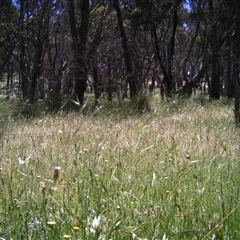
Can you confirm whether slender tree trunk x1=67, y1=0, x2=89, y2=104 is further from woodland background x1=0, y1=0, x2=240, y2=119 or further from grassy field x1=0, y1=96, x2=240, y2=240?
grassy field x1=0, y1=96, x2=240, y2=240

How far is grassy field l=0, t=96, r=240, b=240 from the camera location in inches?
69.6

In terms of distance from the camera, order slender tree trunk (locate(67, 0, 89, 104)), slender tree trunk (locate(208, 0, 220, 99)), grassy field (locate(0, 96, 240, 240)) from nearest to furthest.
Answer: grassy field (locate(0, 96, 240, 240)), slender tree trunk (locate(67, 0, 89, 104)), slender tree trunk (locate(208, 0, 220, 99))

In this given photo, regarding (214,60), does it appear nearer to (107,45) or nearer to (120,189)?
(107,45)

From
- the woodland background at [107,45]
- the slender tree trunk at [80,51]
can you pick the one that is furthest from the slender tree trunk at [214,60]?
the slender tree trunk at [80,51]

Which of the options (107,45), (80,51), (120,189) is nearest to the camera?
(120,189)

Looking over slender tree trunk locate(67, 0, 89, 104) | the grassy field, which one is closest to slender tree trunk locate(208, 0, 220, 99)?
slender tree trunk locate(67, 0, 89, 104)

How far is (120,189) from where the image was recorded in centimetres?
229

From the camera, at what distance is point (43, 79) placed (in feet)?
43.2

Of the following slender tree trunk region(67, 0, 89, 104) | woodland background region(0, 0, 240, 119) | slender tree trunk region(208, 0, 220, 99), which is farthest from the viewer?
slender tree trunk region(208, 0, 220, 99)

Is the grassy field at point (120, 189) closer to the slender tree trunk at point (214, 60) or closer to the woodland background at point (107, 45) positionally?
the woodland background at point (107, 45)

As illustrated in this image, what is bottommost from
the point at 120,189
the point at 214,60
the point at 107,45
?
the point at 120,189

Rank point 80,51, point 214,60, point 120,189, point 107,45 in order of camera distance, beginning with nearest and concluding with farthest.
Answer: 1. point 120,189
2. point 80,51
3. point 214,60
4. point 107,45

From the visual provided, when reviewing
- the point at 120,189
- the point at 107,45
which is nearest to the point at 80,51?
the point at 107,45

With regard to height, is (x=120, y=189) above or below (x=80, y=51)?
below
